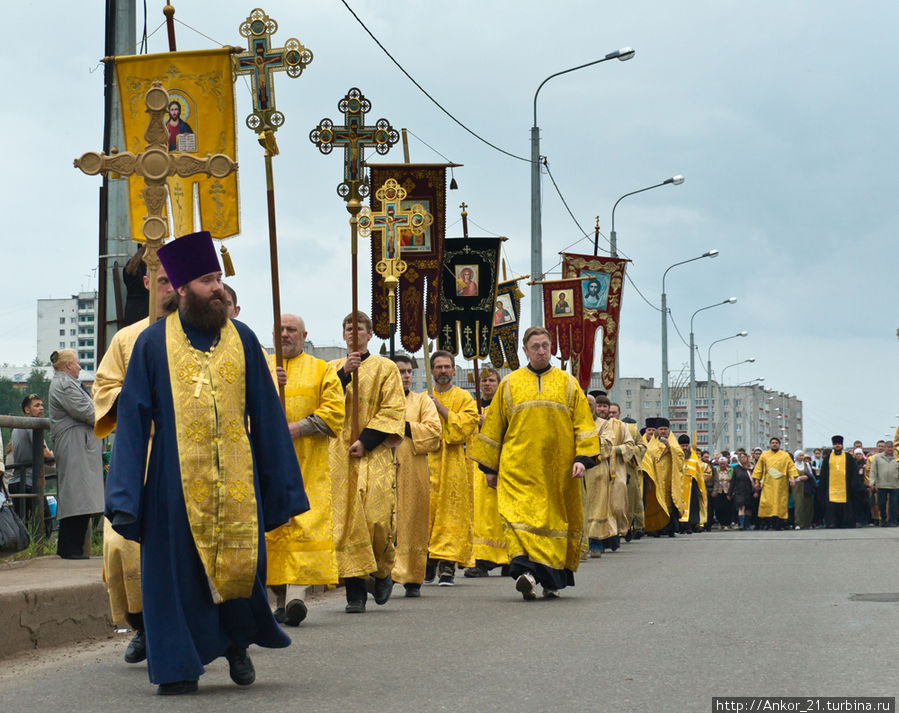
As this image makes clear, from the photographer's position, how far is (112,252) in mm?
11203

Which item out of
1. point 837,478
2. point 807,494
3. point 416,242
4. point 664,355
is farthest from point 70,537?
point 664,355

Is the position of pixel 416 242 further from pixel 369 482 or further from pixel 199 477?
pixel 199 477

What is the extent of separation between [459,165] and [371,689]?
1009cm

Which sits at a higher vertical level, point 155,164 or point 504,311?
point 504,311

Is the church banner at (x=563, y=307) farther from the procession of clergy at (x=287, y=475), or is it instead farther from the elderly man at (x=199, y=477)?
the elderly man at (x=199, y=477)

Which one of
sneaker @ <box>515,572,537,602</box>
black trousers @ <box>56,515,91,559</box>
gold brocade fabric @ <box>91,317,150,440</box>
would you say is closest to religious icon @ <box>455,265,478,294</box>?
black trousers @ <box>56,515,91,559</box>

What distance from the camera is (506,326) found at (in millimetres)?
23281

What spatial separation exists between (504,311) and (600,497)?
4.97 meters

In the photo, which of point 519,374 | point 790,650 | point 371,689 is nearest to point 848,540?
point 519,374

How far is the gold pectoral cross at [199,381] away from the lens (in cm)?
662

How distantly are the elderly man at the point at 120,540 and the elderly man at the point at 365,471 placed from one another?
272 centimetres

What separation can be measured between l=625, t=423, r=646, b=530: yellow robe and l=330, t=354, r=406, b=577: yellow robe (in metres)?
10.4

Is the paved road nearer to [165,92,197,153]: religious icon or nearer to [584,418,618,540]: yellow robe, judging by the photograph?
[165,92,197,153]: religious icon

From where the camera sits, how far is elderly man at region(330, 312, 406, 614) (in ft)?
33.4
